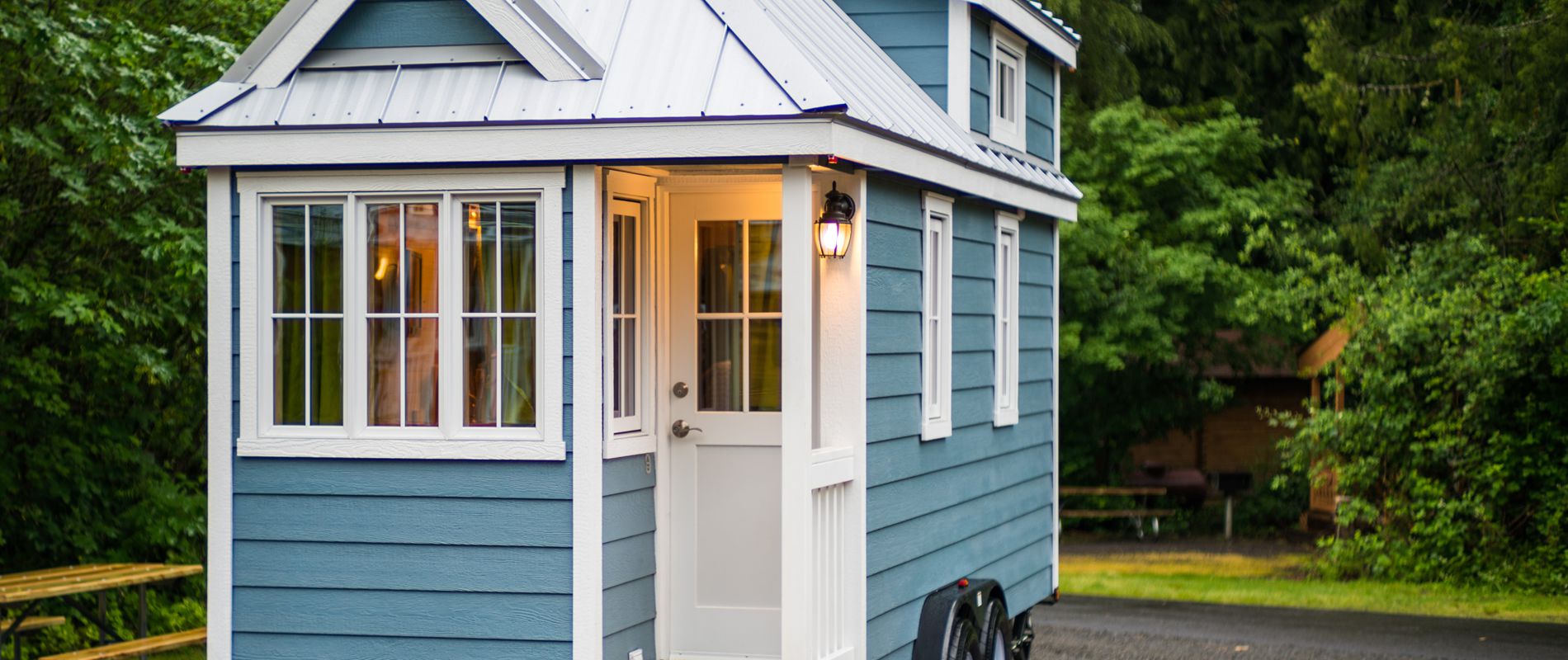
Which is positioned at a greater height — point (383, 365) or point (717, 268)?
point (717, 268)

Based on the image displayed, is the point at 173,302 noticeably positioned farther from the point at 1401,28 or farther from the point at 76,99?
the point at 1401,28

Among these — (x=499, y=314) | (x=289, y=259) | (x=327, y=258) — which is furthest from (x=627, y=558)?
(x=289, y=259)

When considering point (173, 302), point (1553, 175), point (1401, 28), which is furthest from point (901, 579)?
point (1401, 28)

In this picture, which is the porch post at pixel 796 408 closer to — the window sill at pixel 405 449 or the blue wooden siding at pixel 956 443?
the blue wooden siding at pixel 956 443

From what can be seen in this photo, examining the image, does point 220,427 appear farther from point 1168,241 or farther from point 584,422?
point 1168,241

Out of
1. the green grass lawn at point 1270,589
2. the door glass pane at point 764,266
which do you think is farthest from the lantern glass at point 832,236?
the green grass lawn at point 1270,589

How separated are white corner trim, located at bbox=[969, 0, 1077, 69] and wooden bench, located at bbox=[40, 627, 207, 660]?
5.19 m

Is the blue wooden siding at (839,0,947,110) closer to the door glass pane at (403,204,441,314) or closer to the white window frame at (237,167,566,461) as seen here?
the white window frame at (237,167,566,461)

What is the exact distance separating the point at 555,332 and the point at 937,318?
7.45ft

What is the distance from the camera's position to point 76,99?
10258mm

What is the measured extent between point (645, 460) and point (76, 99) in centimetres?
501

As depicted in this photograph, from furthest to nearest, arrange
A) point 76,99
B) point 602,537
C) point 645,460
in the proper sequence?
point 76,99 < point 645,460 < point 602,537

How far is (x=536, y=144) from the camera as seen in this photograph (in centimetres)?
653

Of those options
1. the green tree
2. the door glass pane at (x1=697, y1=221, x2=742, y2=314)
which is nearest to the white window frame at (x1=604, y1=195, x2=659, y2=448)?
the door glass pane at (x1=697, y1=221, x2=742, y2=314)
